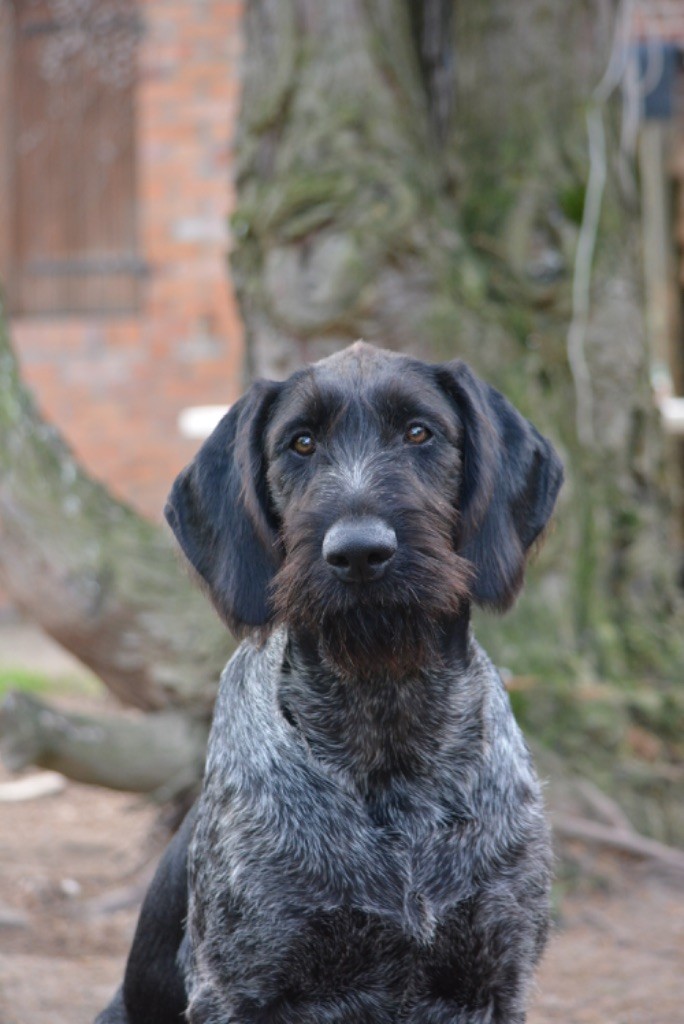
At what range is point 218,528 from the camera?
350cm

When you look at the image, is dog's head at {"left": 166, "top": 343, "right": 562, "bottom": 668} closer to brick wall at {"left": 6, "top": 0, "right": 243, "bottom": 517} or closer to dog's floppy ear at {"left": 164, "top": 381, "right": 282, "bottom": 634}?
dog's floppy ear at {"left": 164, "top": 381, "right": 282, "bottom": 634}

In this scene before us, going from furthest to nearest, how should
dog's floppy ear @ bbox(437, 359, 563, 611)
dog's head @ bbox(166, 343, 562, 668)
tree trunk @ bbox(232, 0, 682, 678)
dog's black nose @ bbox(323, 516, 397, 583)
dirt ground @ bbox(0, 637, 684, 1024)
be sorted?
1. tree trunk @ bbox(232, 0, 682, 678)
2. dirt ground @ bbox(0, 637, 684, 1024)
3. dog's floppy ear @ bbox(437, 359, 563, 611)
4. dog's head @ bbox(166, 343, 562, 668)
5. dog's black nose @ bbox(323, 516, 397, 583)

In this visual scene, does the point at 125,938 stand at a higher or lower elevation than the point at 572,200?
lower

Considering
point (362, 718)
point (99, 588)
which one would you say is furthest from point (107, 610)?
point (362, 718)

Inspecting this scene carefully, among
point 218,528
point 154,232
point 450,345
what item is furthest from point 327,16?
point 154,232

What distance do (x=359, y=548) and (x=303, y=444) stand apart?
53 centimetres

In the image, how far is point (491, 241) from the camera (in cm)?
613

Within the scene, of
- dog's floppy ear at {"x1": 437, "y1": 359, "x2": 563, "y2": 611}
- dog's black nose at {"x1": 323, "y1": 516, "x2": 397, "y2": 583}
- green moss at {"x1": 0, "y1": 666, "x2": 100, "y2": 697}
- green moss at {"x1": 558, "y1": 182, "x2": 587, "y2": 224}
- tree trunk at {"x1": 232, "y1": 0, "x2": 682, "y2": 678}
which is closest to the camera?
dog's black nose at {"x1": 323, "y1": 516, "x2": 397, "y2": 583}

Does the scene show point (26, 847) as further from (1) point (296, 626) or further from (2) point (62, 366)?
(2) point (62, 366)

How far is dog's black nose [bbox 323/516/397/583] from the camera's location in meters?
3.03

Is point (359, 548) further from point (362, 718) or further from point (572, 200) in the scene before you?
point (572, 200)

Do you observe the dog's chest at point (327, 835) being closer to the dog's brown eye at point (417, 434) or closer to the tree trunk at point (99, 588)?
the dog's brown eye at point (417, 434)

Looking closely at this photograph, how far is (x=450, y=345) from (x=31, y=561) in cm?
192

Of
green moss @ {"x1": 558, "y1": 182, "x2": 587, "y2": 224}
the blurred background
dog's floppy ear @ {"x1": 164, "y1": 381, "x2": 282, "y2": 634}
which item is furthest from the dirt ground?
green moss @ {"x1": 558, "y1": 182, "x2": 587, "y2": 224}
